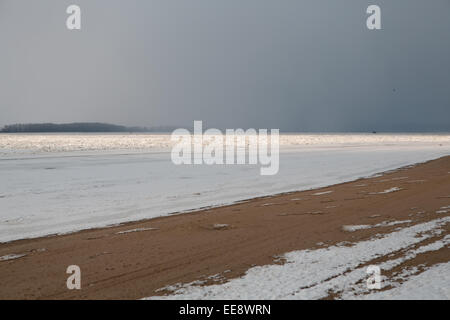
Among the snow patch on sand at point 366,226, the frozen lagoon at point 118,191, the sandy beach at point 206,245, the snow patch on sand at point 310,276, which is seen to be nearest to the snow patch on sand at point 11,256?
the sandy beach at point 206,245

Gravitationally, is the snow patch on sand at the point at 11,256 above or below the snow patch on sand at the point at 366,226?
below

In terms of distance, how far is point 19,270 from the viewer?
5828 mm

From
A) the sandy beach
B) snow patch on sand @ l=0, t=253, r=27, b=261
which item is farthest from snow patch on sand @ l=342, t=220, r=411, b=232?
snow patch on sand @ l=0, t=253, r=27, b=261

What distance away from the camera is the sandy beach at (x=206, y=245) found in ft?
17.2

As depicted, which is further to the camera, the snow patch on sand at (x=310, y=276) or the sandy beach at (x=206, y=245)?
the sandy beach at (x=206, y=245)

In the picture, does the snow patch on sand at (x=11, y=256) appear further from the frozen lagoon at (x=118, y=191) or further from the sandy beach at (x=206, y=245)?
the frozen lagoon at (x=118, y=191)

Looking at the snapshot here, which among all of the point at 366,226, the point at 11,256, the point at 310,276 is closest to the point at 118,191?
the point at 11,256

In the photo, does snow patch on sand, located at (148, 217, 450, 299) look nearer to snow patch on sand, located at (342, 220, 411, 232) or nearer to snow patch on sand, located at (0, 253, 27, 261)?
snow patch on sand, located at (342, 220, 411, 232)

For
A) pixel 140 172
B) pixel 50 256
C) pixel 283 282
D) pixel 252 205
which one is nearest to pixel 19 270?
pixel 50 256

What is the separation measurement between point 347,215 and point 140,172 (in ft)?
42.8

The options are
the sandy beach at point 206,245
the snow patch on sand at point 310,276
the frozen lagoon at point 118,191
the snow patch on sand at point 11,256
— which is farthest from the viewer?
the frozen lagoon at point 118,191

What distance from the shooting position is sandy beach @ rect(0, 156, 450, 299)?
206 inches

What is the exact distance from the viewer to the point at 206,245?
22.8 feet
